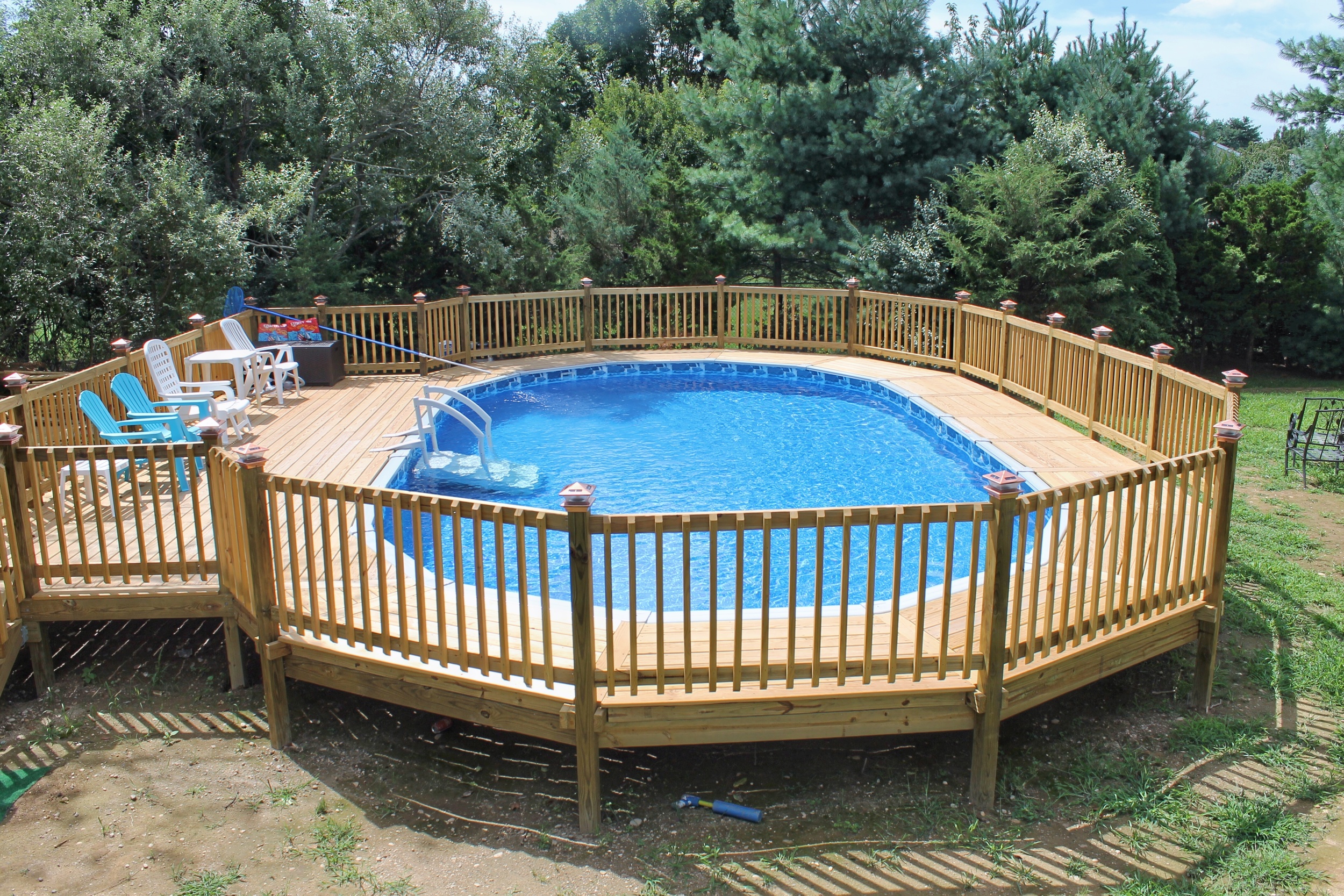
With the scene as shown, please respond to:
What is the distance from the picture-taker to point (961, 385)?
11.5 meters

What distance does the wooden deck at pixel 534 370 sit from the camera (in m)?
8.24

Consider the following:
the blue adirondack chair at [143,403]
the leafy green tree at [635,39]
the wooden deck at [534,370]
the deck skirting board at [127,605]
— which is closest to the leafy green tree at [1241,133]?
the leafy green tree at [635,39]

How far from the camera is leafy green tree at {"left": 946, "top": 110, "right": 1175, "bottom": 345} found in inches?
572

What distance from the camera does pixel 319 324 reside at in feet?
39.2

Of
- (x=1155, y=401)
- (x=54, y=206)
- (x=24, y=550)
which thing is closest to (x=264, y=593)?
(x=24, y=550)

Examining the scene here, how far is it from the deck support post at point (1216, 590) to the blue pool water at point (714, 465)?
1.40 meters

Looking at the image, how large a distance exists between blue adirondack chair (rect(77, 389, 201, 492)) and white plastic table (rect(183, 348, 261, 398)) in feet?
3.02

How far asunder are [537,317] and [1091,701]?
1025 cm

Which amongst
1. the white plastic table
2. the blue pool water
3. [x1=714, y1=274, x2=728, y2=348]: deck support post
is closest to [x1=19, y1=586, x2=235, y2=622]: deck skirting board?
the blue pool water

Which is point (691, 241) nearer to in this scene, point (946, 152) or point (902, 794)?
point (946, 152)

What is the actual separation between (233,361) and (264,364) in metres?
1.26

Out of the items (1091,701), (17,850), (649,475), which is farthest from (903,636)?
(649,475)

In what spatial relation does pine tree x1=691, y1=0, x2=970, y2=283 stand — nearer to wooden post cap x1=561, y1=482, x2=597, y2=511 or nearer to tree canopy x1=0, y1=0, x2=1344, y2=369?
tree canopy x1=0, y1=0, x2=1344, y2=369

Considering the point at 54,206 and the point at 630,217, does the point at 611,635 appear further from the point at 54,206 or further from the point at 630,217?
the point at 630,217
